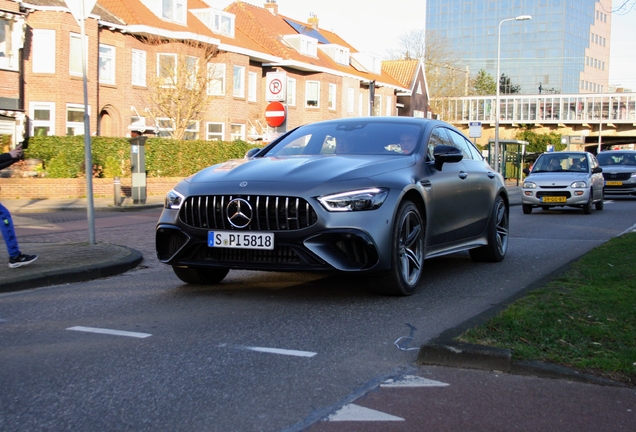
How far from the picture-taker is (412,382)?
4270 mm

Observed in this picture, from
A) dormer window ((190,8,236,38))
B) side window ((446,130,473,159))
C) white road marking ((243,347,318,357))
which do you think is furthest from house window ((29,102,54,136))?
white road marking ((243,347,318,357))

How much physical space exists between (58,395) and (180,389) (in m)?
0.63

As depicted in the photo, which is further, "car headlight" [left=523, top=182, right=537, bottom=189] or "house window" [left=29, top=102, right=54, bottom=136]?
"house window" [left=29, top=102, right=54, bottom=136]

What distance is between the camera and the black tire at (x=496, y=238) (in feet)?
30.2

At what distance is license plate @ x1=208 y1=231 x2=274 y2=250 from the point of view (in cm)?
625

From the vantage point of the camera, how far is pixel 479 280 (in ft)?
26.4

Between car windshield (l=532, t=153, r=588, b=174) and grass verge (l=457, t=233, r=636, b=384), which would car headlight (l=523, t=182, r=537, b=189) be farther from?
grass verge (l=457, t=233, r=636, b=384)

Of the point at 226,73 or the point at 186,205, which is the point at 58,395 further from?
the point at 226,73

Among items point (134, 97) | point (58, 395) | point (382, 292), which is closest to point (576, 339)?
point (382, 292)

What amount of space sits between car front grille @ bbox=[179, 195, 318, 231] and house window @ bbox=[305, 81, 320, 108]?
137 feet

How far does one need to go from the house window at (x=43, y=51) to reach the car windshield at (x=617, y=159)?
70.6 ft

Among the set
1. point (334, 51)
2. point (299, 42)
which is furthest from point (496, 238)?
point (334, 51)

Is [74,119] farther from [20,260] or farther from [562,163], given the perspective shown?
[20,260]

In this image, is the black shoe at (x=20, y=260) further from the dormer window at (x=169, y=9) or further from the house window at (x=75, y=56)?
the dormer window at (x=169, y=9)
